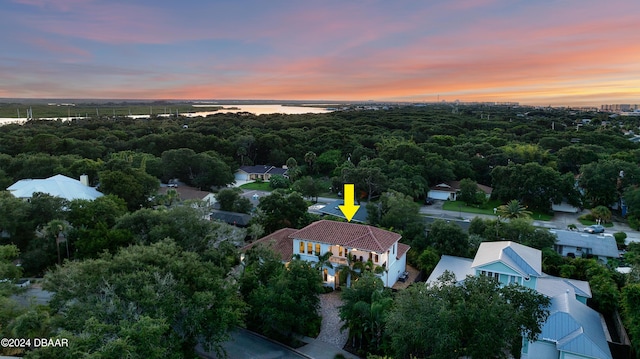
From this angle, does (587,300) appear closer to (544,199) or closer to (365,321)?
(365,321)

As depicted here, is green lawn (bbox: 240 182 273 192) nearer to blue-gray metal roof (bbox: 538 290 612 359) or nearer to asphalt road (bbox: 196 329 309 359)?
asphalt road (bbox: 196 329 309 359)

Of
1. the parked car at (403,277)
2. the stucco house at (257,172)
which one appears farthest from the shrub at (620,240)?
the stucco house at (257,172)

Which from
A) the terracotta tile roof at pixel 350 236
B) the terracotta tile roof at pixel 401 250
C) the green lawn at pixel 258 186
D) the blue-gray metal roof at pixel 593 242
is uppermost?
the terracotta tile roof at pixel 350 236

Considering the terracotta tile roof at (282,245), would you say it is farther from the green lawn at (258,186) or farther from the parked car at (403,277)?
the green lawn at (258,186)

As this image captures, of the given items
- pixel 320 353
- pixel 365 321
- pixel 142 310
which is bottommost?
pixel 320 353

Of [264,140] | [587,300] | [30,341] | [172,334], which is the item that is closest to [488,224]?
[587,300]

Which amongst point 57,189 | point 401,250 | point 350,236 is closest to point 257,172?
point 57,189
